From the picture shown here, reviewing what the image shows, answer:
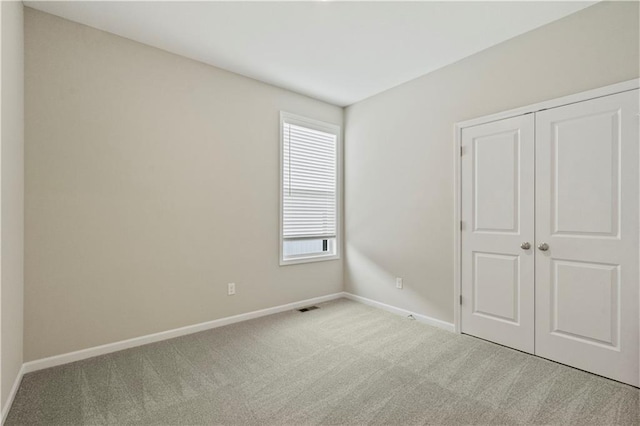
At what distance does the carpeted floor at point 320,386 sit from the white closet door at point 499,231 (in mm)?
245

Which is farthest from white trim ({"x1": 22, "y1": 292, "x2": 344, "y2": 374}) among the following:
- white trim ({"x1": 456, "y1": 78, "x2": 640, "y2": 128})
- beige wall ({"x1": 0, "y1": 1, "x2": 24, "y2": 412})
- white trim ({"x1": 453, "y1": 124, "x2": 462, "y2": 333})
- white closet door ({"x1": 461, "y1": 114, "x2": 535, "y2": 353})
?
white trim ({"x1": 456, "y1": 78, "x2": 640, "y2": 128})

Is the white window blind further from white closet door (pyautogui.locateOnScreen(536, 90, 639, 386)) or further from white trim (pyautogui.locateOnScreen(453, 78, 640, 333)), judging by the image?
white closet door (pyautogui.locateOnScreen(536, 90, 639, 386))

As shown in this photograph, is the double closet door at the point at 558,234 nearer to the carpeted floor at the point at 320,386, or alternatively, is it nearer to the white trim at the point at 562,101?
the white trim at the point at 562,101

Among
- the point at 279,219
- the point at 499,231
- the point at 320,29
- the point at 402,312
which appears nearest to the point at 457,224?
the point at 499,231

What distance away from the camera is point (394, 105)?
389 centimetres

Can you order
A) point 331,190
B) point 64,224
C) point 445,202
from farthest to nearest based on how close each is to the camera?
1. point 331,190
2. point 445,202
3. point 64,224

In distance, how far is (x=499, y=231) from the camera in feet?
9.73

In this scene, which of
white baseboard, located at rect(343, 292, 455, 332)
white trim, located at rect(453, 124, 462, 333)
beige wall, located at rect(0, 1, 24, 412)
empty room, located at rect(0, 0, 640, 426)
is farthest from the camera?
white baseboard, located at rect(343, 292, 455, 332)

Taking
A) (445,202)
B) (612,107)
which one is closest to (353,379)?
(445,202)

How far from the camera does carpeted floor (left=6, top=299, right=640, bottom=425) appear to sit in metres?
1.91

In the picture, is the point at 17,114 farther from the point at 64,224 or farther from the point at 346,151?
the point at 346,151

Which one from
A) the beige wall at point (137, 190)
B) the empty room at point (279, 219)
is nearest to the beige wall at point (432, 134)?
the empty room at point (279, 219)

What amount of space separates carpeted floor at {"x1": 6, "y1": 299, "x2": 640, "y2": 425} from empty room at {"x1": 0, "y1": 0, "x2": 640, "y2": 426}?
0.02 m

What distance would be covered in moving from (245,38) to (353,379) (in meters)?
3.05
